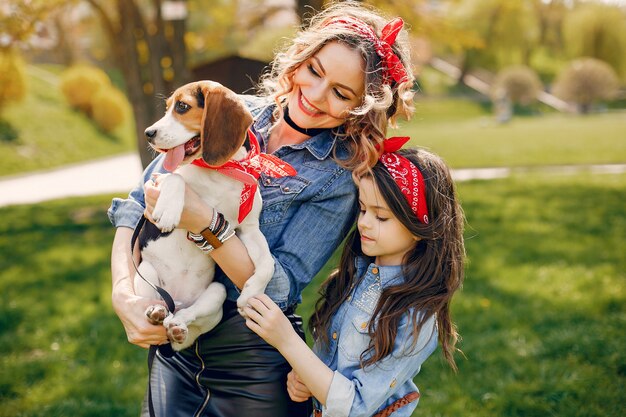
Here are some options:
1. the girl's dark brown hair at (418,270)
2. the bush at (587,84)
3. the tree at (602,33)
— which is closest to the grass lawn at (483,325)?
the girl's dark brown hair at (418,270)

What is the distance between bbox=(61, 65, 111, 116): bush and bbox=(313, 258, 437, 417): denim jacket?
24170mm

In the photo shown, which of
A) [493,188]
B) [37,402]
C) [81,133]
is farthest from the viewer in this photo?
[81,133]

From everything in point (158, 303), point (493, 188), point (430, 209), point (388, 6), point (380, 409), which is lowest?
point (493, 188)

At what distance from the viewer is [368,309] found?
2.37 m

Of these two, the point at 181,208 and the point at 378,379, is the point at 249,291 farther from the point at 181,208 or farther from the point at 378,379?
the point at 378,379

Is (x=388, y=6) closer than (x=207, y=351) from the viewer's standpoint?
No

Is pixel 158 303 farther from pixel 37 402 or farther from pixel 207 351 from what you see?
pixel 37 402

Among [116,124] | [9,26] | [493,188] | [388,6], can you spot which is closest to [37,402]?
[9,26]

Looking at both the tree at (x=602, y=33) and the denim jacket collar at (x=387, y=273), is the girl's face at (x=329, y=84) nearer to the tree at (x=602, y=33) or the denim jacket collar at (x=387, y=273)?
the denim jacket collar at (x=387, y=273)

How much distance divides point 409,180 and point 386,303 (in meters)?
0.45

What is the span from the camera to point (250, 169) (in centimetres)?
225

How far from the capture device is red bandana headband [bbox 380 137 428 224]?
7.61 feet

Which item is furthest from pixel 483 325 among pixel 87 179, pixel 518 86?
pixel 518 86

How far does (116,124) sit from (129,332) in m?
24.8
